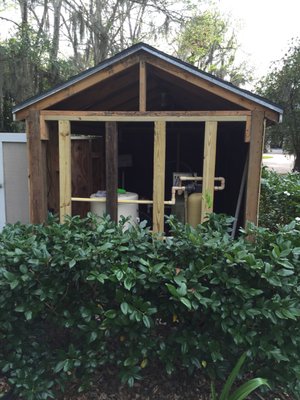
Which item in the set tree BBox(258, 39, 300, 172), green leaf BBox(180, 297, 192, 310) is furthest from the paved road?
green leaf BBox(180, 297, 192, 310)

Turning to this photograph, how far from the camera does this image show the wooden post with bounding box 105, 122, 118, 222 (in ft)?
11.8

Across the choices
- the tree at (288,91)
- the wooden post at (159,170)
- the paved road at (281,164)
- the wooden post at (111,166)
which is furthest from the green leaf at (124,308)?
the paved road at (281,164)

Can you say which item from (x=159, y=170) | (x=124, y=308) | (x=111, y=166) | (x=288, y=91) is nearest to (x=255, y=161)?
(x=159, y=170)

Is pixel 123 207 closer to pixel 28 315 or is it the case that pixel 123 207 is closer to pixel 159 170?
pixel 159 170

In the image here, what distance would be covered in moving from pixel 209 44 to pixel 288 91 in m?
9.21

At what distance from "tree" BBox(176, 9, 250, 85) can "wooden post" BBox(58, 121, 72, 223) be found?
38.8ft

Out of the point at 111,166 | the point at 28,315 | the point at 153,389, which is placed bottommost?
the point at 153,389

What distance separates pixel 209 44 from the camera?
1897 centimetres

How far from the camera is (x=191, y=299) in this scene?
6.08ft

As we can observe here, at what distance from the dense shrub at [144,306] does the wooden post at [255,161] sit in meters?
1.38

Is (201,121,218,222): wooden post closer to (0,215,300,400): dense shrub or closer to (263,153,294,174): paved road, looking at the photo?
(0,215,300,400): dense shrub

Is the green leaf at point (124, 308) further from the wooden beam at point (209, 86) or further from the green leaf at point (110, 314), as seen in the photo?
the wooden beam at point (209, 86)

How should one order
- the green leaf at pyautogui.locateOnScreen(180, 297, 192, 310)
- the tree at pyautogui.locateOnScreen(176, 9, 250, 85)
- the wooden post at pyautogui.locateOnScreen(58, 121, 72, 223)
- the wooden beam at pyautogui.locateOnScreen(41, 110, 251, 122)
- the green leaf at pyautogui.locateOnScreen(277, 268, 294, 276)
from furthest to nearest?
the tree at pyautogui.locateOnScreen(176, 9, 250, 85) → the wooden post at pyautogui.locateOnScreen(58, 121, 72, 223) → the wooden beam at pyautogui.locateOnScreen(41, 110, 251, 122) → the green leaf at pyautogui.locateOnScreen(277, 268, 294, 276) → the green leaf at pyautogui.locateOnScreen(180, 297, 192, 310)

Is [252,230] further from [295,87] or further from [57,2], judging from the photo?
[57,2]
